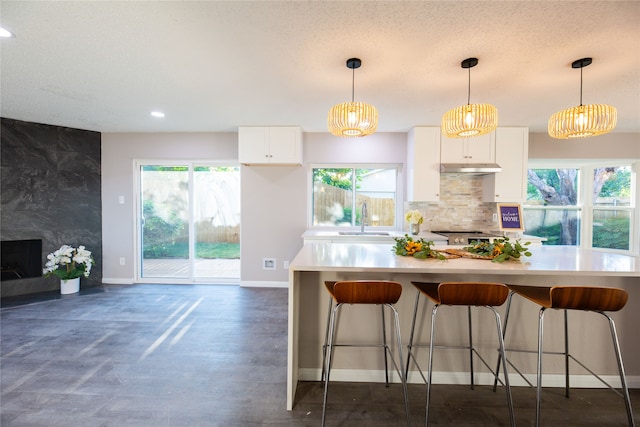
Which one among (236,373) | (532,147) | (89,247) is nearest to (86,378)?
(236,373)

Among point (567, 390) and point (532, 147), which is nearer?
point (567, 390)

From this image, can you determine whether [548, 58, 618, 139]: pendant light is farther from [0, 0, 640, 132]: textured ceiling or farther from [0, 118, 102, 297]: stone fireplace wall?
[0, 118, 102, 297]: stone fireplace wall

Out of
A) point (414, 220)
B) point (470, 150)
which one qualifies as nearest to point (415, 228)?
point (414, 220)

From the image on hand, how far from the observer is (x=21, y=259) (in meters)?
3.81

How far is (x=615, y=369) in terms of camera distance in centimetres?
195

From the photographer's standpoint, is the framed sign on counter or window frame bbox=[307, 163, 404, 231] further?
window frame bbox=[307, 163, 404, 231]

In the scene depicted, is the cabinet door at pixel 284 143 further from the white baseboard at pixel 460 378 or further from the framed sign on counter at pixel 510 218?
the framed sign on counter at pixel 510 218

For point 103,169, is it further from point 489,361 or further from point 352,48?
point 489,361

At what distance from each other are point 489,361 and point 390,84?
7.76 ft

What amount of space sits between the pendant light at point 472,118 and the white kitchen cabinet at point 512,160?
2.02 metres

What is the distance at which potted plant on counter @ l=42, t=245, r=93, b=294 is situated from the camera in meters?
3.76

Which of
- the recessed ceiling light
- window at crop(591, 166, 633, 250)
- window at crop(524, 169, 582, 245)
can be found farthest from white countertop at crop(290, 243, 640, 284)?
window at crop(591, 166, 633, 250)

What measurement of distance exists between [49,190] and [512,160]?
6341 millimetres

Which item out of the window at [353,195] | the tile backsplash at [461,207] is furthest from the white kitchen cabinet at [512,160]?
the window at [353,195]
